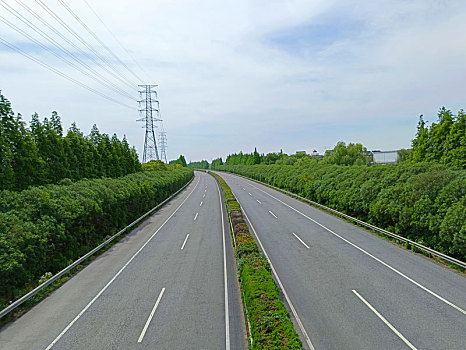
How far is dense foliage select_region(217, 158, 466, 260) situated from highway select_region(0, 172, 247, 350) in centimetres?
1042

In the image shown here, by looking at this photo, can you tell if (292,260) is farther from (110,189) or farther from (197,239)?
(110,189)

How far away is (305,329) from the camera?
29.3 ft

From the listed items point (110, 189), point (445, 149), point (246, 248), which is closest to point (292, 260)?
point (246, 248)

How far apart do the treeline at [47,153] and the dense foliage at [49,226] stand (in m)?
1.57

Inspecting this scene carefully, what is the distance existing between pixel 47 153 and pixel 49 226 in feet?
31.0

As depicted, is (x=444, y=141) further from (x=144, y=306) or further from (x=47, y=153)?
(x=47, y=153)

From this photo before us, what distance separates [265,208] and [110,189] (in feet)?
53.0

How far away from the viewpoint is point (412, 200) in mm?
17359

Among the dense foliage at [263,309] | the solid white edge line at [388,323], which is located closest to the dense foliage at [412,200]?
the solid white edge line at [388,323]

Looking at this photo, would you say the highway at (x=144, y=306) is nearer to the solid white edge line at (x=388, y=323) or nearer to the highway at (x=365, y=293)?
the highway at (x=365, y=293)

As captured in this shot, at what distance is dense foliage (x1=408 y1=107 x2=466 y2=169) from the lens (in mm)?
27406

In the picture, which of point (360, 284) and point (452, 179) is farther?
point (452, 179)

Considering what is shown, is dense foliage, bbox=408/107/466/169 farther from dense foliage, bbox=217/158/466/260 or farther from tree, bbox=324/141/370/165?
tree, bbox=324/141/370/165

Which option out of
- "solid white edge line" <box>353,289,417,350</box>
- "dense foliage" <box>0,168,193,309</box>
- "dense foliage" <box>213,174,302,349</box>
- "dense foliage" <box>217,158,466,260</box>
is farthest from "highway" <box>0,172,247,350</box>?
"dense foliage" <box>217,158,466,260</box>
